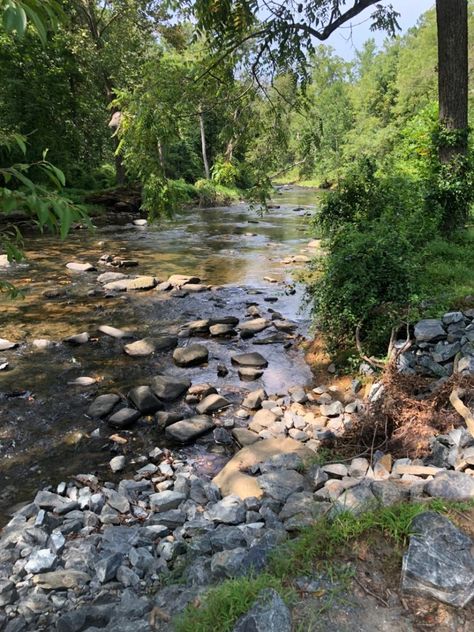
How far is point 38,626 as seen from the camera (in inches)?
Answer: 110

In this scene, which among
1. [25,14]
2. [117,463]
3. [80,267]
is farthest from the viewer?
[80,267]

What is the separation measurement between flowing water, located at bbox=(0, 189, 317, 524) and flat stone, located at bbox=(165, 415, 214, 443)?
0.15 meters

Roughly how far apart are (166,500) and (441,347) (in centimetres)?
339

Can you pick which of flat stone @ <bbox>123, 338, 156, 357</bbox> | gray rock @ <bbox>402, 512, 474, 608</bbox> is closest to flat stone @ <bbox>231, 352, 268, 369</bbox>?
flat stone @ <bbox>123, 338, 156, 357</bbox>

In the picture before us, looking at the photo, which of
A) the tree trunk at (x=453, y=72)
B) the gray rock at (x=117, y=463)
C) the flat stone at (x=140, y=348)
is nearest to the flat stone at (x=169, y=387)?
the flat stone at (x=140, y=348)

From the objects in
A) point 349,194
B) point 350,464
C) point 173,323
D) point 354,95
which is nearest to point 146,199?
point 173,323

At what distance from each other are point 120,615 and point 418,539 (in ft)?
5.68

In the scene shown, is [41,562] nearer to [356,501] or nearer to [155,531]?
[155,531]

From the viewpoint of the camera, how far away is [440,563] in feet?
7.64

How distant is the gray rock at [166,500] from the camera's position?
13.4 feet

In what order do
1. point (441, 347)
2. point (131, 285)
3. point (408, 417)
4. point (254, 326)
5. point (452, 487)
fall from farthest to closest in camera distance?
1. point (131, 285)
2. point (254, 326)
3. point (441, 347)
4. point (408, 417)
5. point (452, 487)

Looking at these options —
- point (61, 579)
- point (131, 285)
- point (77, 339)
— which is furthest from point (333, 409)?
point (131, 285)

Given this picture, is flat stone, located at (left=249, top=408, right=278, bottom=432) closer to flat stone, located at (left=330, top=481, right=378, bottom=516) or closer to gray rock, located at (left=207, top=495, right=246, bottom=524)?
gray rock, located at (left=207, top=495, right=246, bottom=524)

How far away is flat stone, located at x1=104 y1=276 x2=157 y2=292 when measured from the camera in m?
11.5
